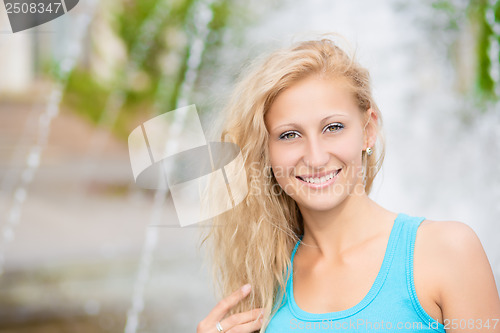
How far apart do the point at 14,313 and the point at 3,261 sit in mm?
1505

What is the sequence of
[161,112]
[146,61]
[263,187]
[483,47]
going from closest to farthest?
1. [263,187]
2. [483,47]
3. [161,112]
4. [146,61]

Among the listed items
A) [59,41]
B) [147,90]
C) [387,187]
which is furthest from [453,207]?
[59,41]

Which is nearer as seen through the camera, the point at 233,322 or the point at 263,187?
the point at 233,322

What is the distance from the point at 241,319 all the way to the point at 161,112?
1104cm

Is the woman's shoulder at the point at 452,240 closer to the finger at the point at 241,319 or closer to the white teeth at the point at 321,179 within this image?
the white teeth at the point at 321,179

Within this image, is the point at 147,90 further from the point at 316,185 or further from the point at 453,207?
the point at 316,185

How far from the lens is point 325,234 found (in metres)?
2.02

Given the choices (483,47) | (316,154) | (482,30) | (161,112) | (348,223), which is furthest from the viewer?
(161,112)

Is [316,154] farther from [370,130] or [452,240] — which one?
[452,240]

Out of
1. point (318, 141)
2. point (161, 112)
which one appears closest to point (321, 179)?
point (318, 141)

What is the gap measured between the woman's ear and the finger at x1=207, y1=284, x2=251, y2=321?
0.65 m

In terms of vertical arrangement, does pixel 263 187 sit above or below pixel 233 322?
above

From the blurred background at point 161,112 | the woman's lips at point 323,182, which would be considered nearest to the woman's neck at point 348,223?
the woman's lips at point 323,182

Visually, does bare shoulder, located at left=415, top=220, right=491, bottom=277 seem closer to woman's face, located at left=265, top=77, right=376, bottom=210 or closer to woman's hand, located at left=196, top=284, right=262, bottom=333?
woman's face, located at left=265, top=77, right=376, bottom=210
